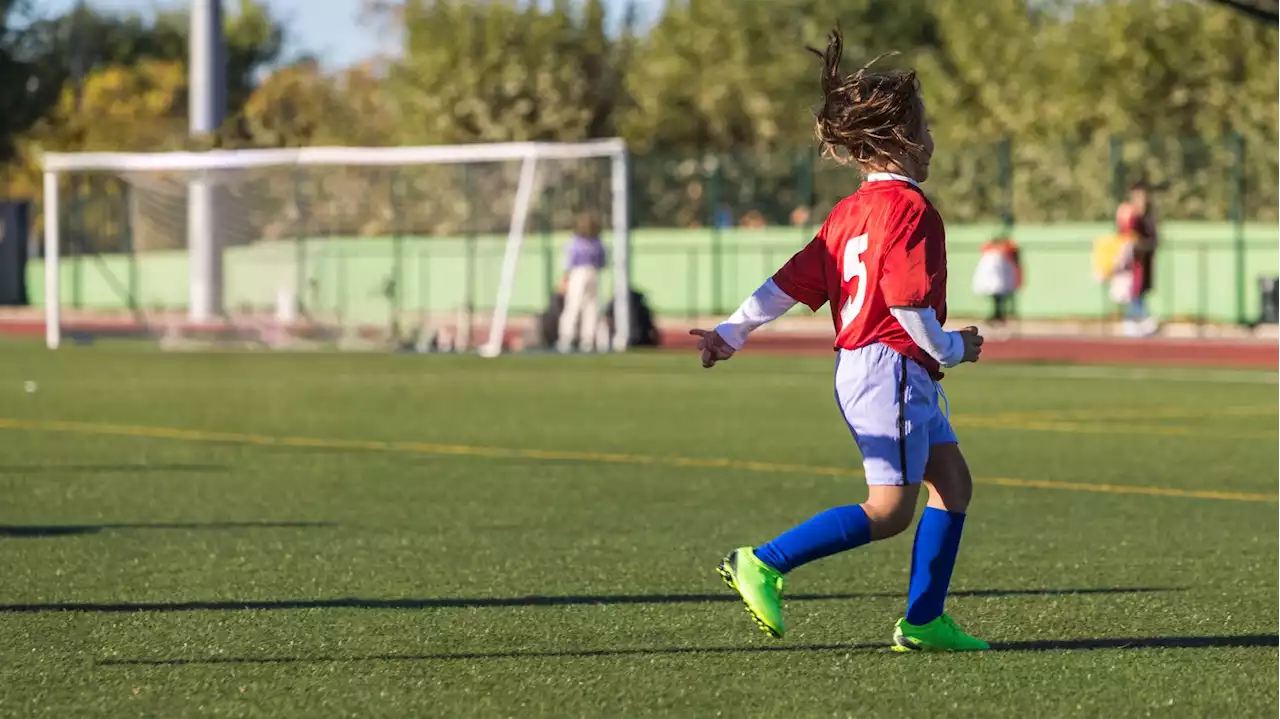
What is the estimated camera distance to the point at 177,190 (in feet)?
104

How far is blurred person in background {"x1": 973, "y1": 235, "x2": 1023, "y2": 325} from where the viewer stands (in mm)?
34406

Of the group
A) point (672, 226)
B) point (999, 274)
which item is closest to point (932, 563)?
point (999, 274)

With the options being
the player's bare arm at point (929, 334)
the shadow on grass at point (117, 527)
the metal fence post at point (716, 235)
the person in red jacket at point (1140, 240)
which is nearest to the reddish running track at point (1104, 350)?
the person in red jacket at point (1140, 240)

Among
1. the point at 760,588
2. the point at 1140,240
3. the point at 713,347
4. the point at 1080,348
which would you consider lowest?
the point at 1080,348

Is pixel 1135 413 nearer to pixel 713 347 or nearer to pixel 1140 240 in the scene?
pixel 713 347

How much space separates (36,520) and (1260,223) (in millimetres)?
29936

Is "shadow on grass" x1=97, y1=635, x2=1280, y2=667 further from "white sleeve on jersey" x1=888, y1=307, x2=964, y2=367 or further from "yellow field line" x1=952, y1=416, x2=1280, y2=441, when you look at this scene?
A: "yellow field line" x1=952, y1=416, x2=1280, y2=441

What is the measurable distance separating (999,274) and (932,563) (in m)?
28.2

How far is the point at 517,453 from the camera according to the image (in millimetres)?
14133

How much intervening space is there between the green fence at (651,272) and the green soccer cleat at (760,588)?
23.5 meters

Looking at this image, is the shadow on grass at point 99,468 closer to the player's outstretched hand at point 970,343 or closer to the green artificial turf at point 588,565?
the green artificial turf at point 588,565

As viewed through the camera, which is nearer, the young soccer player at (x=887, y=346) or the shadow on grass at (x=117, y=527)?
the young soccer player at (x=887, y=346)

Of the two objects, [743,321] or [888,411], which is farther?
[743,321]

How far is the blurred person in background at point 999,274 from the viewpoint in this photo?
34406 mm
